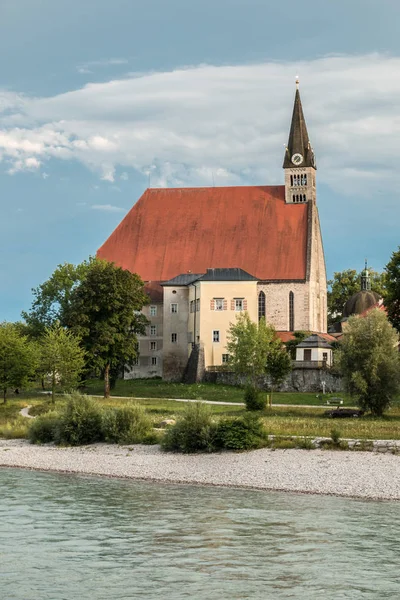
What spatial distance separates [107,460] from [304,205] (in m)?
57.8

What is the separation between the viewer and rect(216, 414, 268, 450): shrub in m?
32.8

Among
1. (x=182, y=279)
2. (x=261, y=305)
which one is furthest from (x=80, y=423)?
(x=261, y=305)

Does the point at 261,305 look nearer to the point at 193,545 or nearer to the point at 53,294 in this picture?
the point at 53,294

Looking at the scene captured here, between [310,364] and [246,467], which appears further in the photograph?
[310,364]

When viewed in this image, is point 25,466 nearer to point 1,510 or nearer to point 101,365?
point 1,510

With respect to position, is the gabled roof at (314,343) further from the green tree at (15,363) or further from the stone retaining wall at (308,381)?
the green tree at (15,363)

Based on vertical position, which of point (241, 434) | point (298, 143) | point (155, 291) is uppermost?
point (298, 143)

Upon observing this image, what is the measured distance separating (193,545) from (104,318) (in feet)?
147

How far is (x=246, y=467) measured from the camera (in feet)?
97.6

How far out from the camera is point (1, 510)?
2311cm

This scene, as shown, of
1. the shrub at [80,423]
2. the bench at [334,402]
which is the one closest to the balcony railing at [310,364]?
the bench at [334,402]

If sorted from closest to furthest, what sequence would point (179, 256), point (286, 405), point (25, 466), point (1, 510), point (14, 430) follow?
1. point (1, 510)
2. point (25, 466)
3. point (14, 430)
4. point (286, 405)
5. point (179, 256)

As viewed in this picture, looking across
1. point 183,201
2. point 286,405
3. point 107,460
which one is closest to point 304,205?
point 183,201

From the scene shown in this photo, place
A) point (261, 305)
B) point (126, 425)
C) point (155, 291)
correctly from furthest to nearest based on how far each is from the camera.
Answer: point (155, 291), point (261, 305), point (126, 425)
